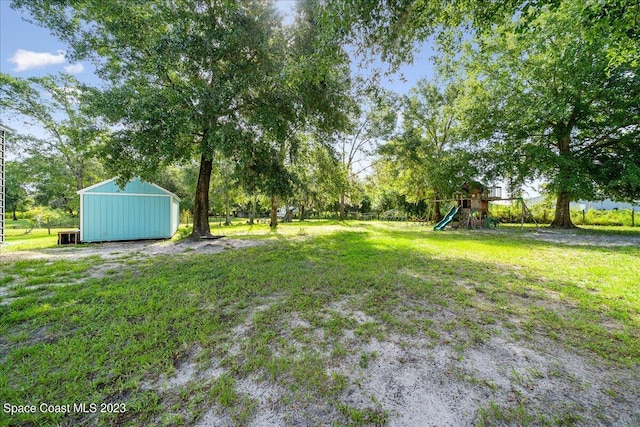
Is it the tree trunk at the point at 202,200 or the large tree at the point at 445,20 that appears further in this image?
the tree trunk at the point at 202,200

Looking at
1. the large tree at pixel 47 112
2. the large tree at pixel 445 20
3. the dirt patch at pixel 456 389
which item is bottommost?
the dirt patch at pixel 456 389

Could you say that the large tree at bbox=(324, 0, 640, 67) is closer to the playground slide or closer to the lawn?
the lawn

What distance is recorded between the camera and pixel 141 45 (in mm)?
8758

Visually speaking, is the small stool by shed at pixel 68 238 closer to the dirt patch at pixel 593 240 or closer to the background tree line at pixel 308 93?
the background tree line at pixel 308 93

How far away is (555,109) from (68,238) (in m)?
21.5

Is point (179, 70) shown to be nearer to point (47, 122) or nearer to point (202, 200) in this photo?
point (202, 200)

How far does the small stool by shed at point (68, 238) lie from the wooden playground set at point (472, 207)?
59.6 feet

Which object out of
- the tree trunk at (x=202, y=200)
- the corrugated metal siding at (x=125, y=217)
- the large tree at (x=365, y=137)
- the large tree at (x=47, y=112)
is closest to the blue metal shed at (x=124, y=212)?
the corrugated metal siding at (x=125, y=217)

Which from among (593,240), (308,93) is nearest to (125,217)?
(308,93)

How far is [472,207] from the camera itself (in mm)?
17328

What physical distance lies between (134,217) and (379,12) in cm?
1158

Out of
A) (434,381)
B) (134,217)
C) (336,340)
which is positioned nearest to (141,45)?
(134,217)

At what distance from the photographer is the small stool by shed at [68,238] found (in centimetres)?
964

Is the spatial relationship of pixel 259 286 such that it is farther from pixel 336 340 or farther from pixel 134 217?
pixel 134 217
